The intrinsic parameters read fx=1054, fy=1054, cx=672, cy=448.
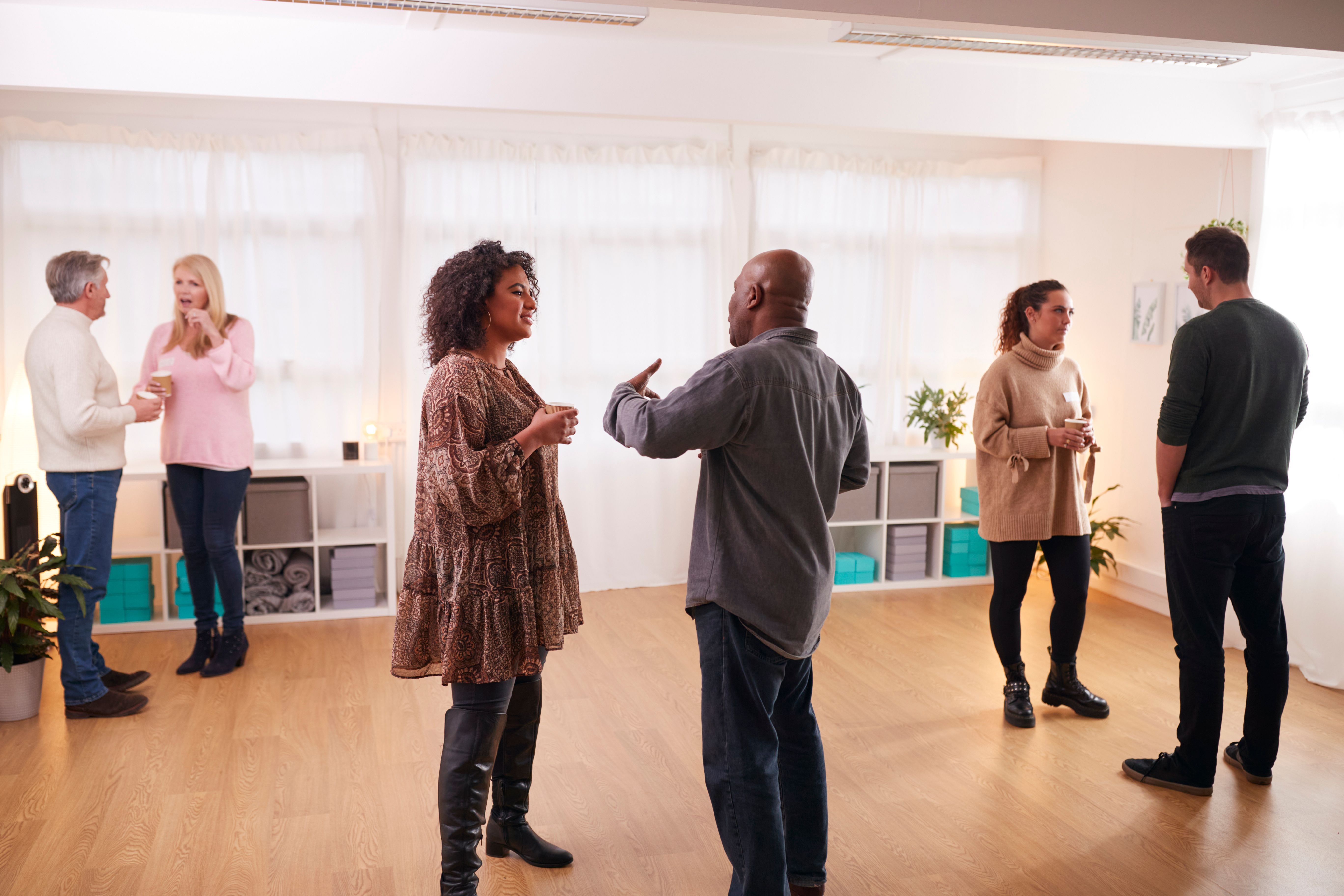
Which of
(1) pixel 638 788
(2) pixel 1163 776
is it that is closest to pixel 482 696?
(1) pixel 638 788

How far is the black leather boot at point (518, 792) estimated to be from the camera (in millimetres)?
2709

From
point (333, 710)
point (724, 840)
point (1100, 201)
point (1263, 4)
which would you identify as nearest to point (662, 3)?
point (1263, 4)

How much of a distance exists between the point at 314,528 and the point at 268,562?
0.31 meters

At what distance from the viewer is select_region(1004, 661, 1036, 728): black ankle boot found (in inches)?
150

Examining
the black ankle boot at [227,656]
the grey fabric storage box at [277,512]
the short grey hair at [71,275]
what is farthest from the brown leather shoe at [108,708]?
the short grey hair at [71,275]

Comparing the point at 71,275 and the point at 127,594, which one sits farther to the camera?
the point at 127,594

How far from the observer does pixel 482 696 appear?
239cm

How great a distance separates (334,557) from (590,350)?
5.75ft

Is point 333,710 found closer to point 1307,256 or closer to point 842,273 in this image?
point 842,273

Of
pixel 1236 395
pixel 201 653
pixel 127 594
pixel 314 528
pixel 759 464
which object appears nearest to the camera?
pixel 759 464

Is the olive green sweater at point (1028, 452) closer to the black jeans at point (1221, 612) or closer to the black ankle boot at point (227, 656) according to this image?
the black jeans at point (1221, 612)

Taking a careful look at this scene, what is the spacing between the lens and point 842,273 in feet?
20.2

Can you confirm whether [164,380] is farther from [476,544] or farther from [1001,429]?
[1001,429]

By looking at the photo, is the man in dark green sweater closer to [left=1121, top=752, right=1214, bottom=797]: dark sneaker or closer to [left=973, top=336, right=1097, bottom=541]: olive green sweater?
[left=1121, top=752, right=1214, bottom=797]: dark sneaker
